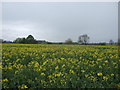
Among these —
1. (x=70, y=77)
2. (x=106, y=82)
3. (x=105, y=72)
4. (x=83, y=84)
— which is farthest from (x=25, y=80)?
(x=105, y=72)

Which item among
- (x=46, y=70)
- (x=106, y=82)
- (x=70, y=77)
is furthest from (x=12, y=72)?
(x=106, y=82)

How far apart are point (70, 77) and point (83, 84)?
49cm

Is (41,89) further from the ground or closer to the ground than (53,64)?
closer to the ground

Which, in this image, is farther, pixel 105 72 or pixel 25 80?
pixel 105 72

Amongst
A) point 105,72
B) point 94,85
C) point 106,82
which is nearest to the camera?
point 94,85

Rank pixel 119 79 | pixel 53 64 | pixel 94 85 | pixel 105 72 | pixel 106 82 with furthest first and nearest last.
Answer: pixel 53 64
pixel 105 72
pixel 119 79
pixel 106 82
pixel 94 85

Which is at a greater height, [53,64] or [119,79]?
[53,64]

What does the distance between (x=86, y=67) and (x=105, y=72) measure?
0.58 meters

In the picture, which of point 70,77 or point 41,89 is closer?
point 41,89

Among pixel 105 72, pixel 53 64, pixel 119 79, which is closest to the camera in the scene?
pixel 119 79

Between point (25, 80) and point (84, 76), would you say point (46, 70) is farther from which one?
point (84, 76)

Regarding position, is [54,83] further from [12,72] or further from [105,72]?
[105,72]

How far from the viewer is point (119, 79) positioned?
392 centimetres

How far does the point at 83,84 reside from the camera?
3.36 metres
